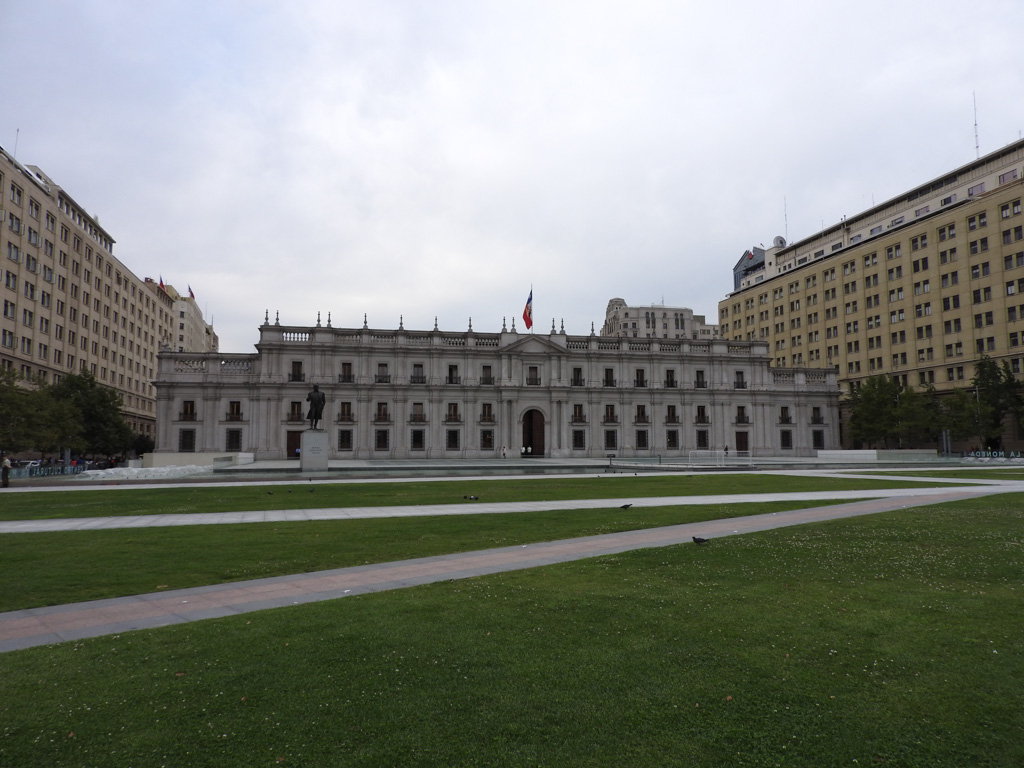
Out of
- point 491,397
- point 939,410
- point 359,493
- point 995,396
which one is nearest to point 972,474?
point 995,396

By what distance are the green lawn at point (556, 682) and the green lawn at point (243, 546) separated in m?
2.89

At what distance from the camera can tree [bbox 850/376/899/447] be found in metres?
65.8

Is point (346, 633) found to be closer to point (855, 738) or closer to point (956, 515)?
point (855, 738)

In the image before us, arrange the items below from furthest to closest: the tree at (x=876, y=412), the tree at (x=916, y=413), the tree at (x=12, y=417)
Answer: the tree at (x=876, y=412), the tree at (x=916, y=413), the tree at (x=12, y=417)

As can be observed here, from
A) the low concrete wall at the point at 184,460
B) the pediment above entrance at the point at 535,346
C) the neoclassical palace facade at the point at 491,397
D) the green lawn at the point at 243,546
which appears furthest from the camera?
the pediment above entrance at the point at 535,346

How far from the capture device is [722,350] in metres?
74.2

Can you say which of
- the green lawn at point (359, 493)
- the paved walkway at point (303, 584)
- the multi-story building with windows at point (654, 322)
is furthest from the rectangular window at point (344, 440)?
the multi-story building with windows at point (654, 322)

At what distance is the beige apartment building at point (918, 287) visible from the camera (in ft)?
206

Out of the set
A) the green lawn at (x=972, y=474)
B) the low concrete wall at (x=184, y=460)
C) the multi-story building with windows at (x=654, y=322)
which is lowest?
the green lawn at (x=972, y=474)

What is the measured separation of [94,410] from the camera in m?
59.4

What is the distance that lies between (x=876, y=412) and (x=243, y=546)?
70841 mm

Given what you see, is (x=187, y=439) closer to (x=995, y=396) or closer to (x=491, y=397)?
(x=491, y=397)

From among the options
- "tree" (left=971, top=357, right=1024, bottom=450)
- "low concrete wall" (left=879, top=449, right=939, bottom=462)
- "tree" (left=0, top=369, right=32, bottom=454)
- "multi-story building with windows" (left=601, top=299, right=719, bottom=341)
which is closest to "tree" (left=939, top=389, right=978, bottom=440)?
"tree" (left=971, top=357, right=1024, bottom=450)

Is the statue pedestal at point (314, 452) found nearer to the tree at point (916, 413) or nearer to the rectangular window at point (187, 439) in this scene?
the rectangular window at point (187, 439)
